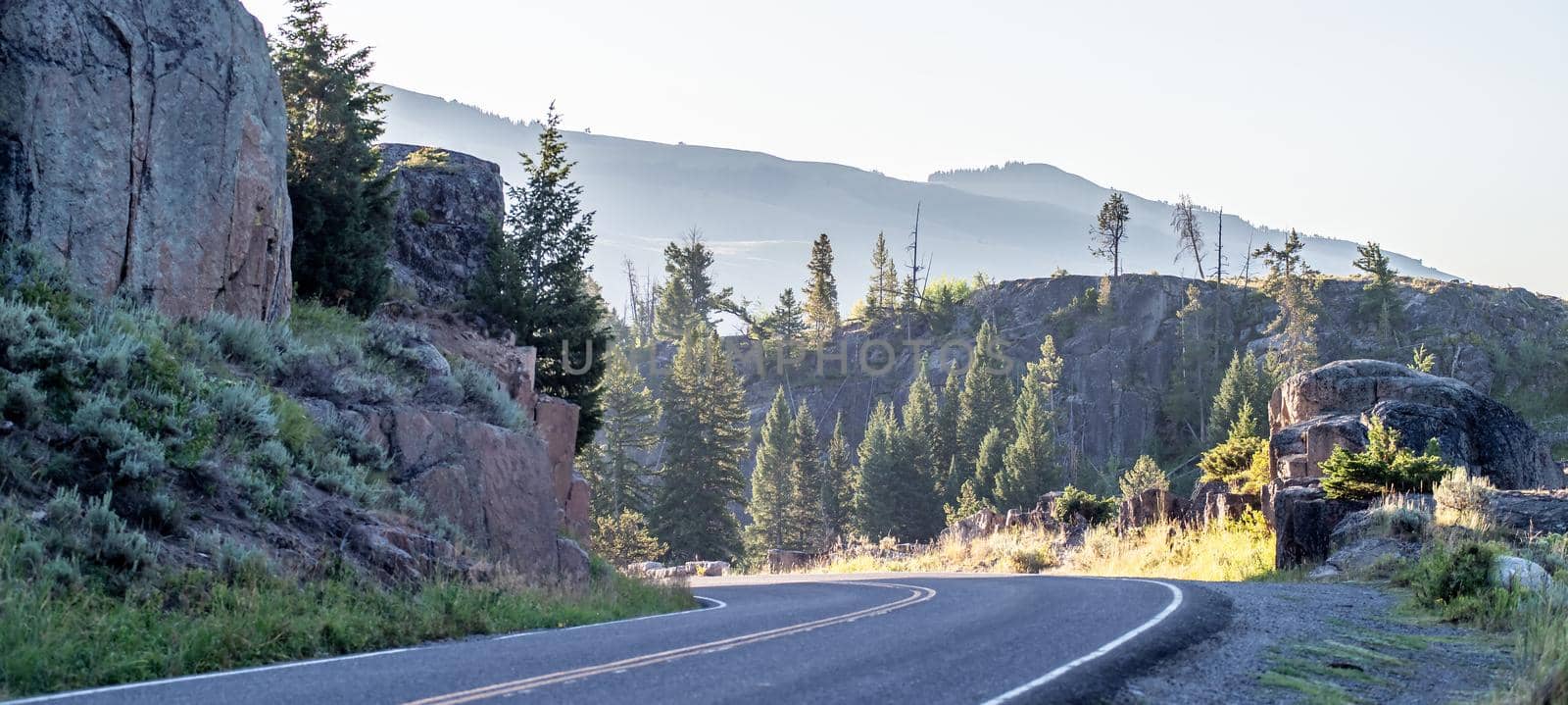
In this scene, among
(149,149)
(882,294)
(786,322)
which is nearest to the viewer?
(149,149)

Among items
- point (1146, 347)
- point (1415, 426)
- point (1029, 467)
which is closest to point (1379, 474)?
point (1415, 426)

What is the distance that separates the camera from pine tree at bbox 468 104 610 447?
30.4m

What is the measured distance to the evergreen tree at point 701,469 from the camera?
63.0 metres

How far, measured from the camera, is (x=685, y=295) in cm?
11844

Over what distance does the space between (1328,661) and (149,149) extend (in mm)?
16399

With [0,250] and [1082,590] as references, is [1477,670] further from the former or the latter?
[0,250]

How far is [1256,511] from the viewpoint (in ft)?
89.7

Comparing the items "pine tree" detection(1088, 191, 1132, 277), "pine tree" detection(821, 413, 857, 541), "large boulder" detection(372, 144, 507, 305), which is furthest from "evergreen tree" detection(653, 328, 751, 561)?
"pine tree" detection(1088, 191, 1132, 277)

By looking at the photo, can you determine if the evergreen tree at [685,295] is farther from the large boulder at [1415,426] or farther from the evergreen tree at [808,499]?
the large boulder at [1415,426]

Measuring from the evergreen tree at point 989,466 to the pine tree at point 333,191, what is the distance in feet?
178

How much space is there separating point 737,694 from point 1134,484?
65.2 metres

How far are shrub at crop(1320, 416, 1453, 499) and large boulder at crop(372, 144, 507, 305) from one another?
2001cm

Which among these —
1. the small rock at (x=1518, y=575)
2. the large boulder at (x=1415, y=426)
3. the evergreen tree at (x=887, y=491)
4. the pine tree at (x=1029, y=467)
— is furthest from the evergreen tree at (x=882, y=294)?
the small rock at (x=1518, y=575)

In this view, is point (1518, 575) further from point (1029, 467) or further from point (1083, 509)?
point (1029, 467)
